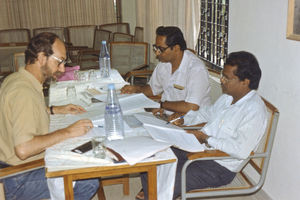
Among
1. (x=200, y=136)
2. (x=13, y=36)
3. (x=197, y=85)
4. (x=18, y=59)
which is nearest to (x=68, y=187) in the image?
(x=200, y=136)

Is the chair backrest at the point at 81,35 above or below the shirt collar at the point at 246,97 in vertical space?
above

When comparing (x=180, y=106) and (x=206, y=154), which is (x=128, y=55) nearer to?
(x=180, y=106)

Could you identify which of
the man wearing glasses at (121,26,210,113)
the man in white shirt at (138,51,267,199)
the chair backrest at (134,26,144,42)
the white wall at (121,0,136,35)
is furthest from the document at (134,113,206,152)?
the white wall at (121,0,136,35)

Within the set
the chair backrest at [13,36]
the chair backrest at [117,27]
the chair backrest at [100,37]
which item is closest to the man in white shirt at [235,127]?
the chair backrest at [100,37]

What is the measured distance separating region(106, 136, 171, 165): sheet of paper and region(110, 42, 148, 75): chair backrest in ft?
7.95

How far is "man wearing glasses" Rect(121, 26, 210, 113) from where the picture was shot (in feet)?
8.48

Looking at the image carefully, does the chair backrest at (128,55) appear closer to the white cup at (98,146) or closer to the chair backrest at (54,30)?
the chair backrest at (54,30)

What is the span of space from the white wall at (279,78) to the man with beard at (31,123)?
125 centimetres

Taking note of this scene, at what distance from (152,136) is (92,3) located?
5.76 m

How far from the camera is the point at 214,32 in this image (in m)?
4.06

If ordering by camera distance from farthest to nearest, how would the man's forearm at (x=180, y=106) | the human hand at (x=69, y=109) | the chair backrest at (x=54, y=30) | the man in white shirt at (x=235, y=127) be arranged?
the chair backrest at (x=54, y=30) < the man's forearm at (x=180, y=106) < the human hand at (x=69, y=109) < the man in white shirt at (x=235, y=127)

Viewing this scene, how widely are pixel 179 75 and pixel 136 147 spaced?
1251 millimetres

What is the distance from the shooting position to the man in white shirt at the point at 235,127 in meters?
1.83

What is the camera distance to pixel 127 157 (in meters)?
1.52
